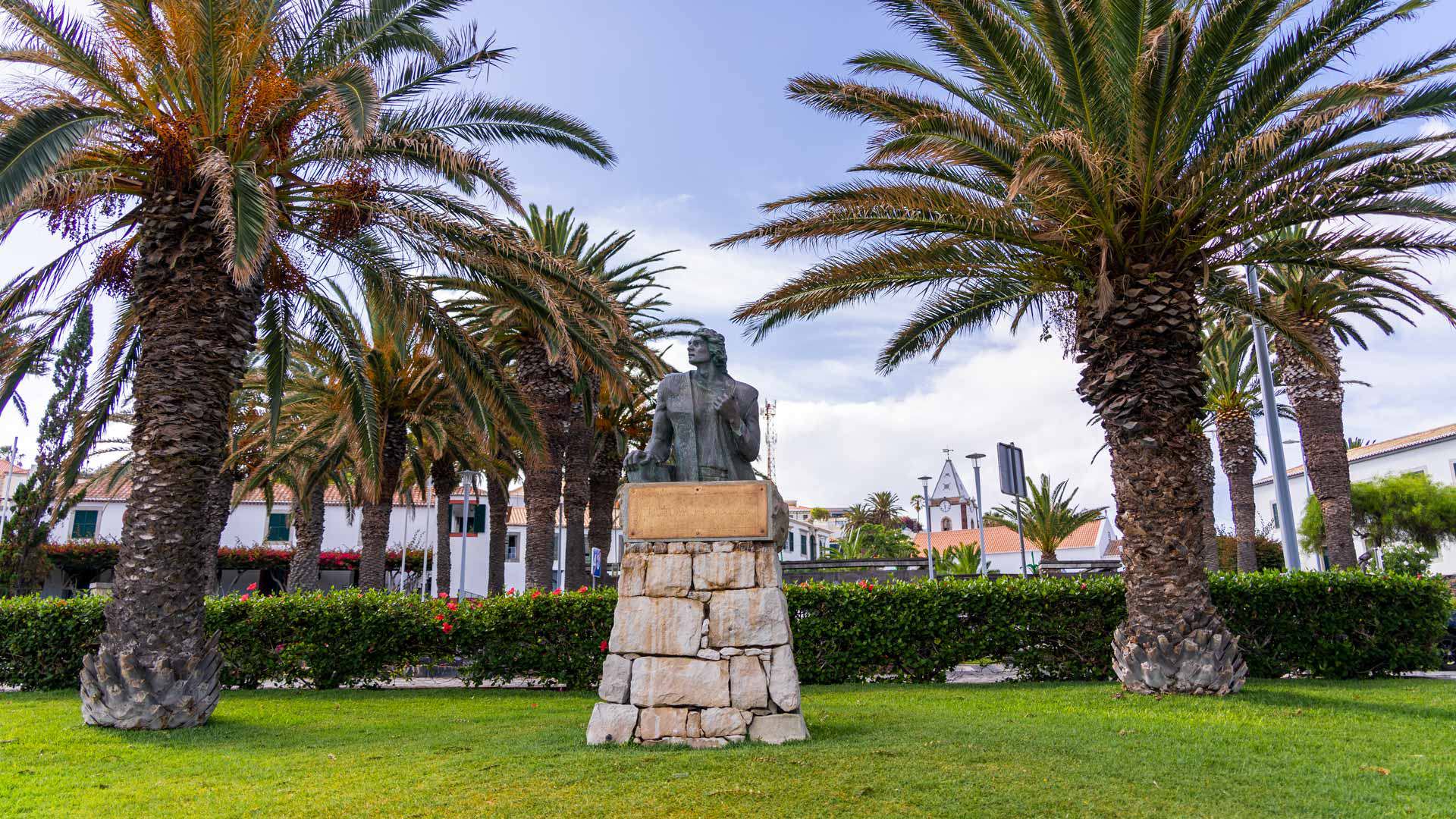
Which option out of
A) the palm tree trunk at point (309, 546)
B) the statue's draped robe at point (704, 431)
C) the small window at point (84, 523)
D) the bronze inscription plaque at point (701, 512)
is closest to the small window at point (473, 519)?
the small window at point (84, 523)

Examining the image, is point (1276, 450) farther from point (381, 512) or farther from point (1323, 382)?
point (381, 512)

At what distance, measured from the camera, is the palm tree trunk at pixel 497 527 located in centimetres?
2194

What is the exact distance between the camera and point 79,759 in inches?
256

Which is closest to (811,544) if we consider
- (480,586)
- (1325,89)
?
(480,586)

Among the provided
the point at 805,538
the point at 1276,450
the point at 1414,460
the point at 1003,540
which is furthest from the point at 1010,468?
the point at 805,538

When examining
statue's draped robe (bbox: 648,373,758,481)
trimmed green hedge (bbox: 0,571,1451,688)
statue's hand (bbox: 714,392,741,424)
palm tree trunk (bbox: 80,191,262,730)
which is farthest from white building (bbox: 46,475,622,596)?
statue's hand (bbox: 714,392,741,424)

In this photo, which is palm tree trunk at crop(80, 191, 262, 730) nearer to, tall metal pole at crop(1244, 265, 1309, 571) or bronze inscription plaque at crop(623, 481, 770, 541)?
bronze inscription plaque at crop(623, 481, 770, 541)

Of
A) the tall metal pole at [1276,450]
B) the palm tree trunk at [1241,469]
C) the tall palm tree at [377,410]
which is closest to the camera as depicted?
Result: the tall metal pole at [1276,450]

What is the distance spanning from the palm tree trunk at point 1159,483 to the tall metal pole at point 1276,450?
453cm

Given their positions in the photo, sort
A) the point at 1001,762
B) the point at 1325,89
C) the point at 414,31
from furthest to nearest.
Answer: the point at 414,31 → the point at 1325,89 → the point at 1001,762

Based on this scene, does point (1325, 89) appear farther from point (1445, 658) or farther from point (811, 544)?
point (811, 544)

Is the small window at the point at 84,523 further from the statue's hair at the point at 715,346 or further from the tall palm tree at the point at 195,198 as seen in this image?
the statue's hair at the point at 715,346

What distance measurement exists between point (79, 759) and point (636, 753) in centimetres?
415

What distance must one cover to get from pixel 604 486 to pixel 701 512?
17.7 metres
